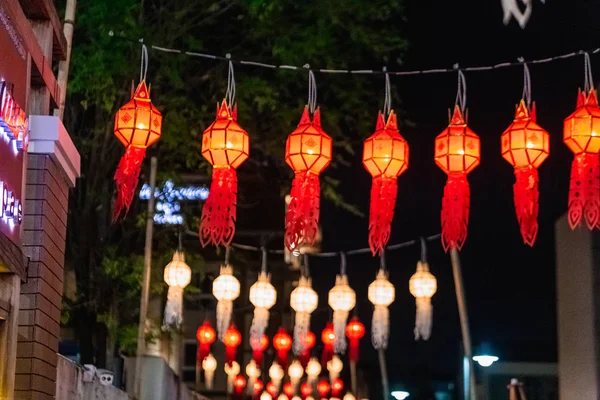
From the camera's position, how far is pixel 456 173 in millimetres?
10875

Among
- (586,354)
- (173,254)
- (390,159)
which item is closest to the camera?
(390,159)

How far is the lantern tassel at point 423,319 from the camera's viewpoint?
1617 centimetres

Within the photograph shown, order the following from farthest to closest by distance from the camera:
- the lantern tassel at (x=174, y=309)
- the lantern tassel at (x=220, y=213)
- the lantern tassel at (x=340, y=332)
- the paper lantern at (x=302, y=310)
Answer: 1. the paper lantern at (x=302, y=310)
2. the lantern tassel at (x=340, y=332)
3. the lantern tassel at (x=174, y=309)
4. the lantern tassel at (x=220, y=213)

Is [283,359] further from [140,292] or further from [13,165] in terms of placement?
[13,165]

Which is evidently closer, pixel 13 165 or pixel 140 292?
pixel 13 165

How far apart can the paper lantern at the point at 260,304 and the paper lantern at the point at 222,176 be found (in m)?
7.40

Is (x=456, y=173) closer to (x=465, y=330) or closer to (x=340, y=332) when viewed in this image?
(x=465, y=330)

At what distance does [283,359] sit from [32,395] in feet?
46.0

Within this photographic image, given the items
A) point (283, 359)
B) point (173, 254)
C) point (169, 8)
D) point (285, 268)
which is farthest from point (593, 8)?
point (285, 268)

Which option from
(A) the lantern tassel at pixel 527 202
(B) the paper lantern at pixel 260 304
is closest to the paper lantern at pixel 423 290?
(B) the paper lantern at pixel 260 304

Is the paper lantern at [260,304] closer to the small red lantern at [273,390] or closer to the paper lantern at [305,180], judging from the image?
the paper lantern at [305,180]

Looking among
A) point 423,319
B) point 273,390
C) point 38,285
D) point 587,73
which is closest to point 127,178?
point 38,285

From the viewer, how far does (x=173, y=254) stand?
17.7m

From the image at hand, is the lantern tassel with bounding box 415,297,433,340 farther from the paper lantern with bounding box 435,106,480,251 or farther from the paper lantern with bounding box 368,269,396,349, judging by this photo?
the paper lantern with bounding box 435,106,480,251
